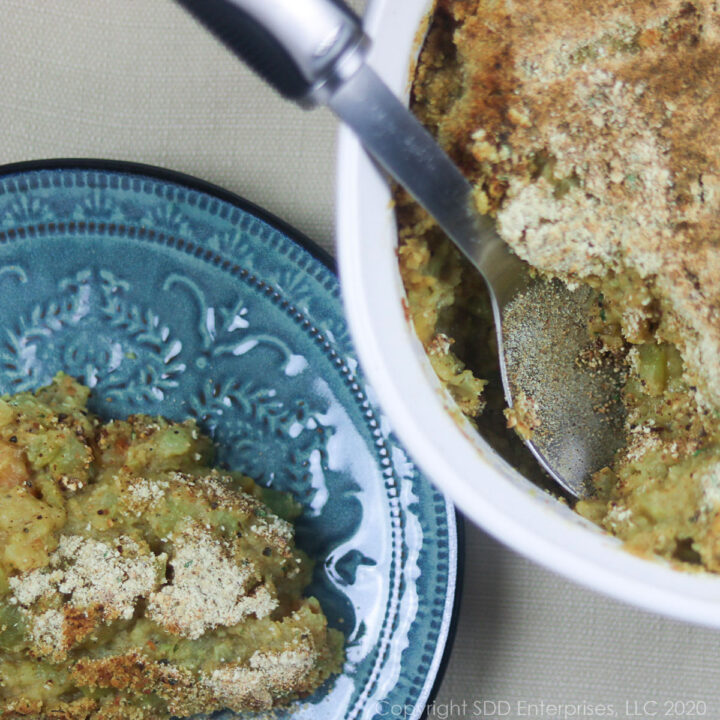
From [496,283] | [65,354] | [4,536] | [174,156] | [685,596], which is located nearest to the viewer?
[685,596]

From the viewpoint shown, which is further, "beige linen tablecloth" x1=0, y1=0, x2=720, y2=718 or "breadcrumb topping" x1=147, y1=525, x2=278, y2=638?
"beige linen tablecloth" x1=0, y1=0, x2=720, y2=718

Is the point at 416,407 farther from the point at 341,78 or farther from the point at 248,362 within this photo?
the point at 248,362

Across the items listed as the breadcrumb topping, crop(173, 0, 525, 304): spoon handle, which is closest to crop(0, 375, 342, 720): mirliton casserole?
the breadcrumb topping

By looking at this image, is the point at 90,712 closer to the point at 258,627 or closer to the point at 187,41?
the point at 258,627

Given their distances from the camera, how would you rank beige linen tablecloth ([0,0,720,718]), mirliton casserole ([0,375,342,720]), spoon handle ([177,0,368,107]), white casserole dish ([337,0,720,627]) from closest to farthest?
spoon handle ([177,0,368,107]) → white casserole dish ([337,0,720,627]) → mirliton casserole ([0,375,342,720]) → beige linen tablecloth ([0,0,720,718])

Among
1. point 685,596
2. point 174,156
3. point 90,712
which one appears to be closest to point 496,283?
point 685,596

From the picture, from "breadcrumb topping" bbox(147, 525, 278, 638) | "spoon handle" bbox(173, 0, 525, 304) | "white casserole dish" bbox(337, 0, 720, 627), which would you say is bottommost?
"breadcrumb topping" bbox(147, 525, 278, 638)

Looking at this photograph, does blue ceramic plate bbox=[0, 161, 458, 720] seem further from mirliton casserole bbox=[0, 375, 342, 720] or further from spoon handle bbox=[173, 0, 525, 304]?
spoon handle bbox=[173, 0, 525, 304]
